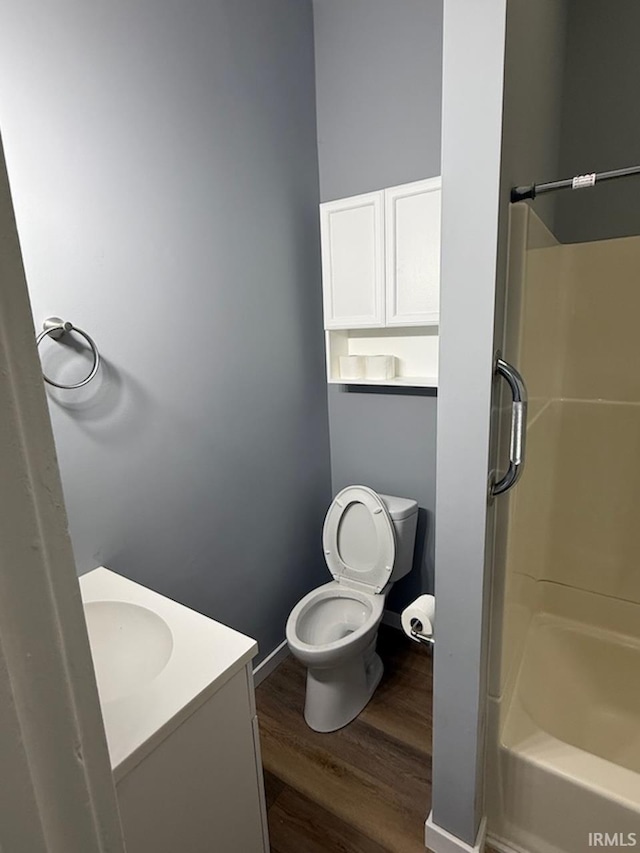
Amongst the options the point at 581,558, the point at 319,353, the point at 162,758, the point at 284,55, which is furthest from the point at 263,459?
the point at 284,55

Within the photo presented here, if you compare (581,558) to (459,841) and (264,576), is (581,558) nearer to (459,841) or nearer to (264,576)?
(459,841)

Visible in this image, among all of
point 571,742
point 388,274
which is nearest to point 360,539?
point 571,742

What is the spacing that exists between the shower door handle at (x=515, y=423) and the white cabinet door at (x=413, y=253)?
0.75 metres

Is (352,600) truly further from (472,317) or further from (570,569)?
(472,317)

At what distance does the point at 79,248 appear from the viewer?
123 cm

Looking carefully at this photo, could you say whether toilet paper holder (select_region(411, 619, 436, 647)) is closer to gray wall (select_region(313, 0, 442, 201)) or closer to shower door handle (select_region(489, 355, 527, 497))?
shower door handle (select_region(489, 355, 527, 497))

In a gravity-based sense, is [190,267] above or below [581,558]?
above

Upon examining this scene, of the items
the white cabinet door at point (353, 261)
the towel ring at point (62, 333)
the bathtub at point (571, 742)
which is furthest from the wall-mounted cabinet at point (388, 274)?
the bathtub at point (571, 742)

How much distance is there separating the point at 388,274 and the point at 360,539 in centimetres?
110

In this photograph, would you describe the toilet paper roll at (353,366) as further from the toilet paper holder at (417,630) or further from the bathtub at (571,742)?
the bathtub at (571,742)

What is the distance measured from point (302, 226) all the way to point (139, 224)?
0.79 m

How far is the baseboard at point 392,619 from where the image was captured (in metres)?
2.21

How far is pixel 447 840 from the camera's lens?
4.16 feet

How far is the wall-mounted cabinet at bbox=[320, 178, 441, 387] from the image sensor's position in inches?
65.1
